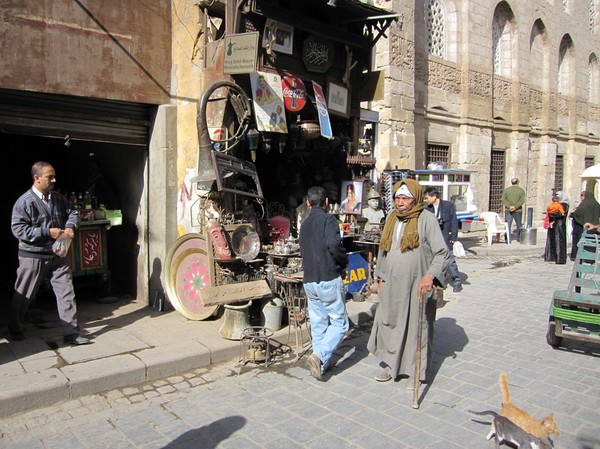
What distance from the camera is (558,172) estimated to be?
2342 cm

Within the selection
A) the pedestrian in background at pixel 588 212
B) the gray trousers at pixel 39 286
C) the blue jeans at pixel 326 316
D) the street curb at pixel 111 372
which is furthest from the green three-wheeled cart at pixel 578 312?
the gray trousers at pixel 39 286

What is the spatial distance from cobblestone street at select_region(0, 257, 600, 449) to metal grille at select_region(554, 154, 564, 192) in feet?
65.0

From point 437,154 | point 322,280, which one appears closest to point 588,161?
point 437,154

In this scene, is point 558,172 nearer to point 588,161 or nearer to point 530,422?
point 588,161

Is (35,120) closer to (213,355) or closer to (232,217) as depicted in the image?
(232,217)

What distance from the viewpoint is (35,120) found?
227 inches

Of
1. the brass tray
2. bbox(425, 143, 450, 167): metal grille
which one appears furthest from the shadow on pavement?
bbox(425, 143, 450, 167): metal grille

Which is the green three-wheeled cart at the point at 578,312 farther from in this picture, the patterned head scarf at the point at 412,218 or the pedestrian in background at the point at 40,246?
the pedestrian in background at the point at 40,246

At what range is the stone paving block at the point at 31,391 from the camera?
389 centimetres

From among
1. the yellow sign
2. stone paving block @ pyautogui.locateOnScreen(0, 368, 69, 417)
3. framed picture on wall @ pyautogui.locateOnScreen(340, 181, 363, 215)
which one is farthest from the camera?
framed picture on wall @ pyautogui.locateOnScreen(340, 181, 363, 215)

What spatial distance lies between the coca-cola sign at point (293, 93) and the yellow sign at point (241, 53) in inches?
45.4

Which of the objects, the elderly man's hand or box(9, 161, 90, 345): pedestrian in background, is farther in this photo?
box(9, 161, 90, 345): pedestrian in background

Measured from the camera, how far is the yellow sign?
6016 millimetres

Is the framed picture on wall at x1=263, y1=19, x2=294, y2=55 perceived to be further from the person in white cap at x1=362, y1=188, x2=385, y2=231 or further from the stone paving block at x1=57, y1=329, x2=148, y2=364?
the stone paving block at x1=57, y1=329, x2=148, y2=364
